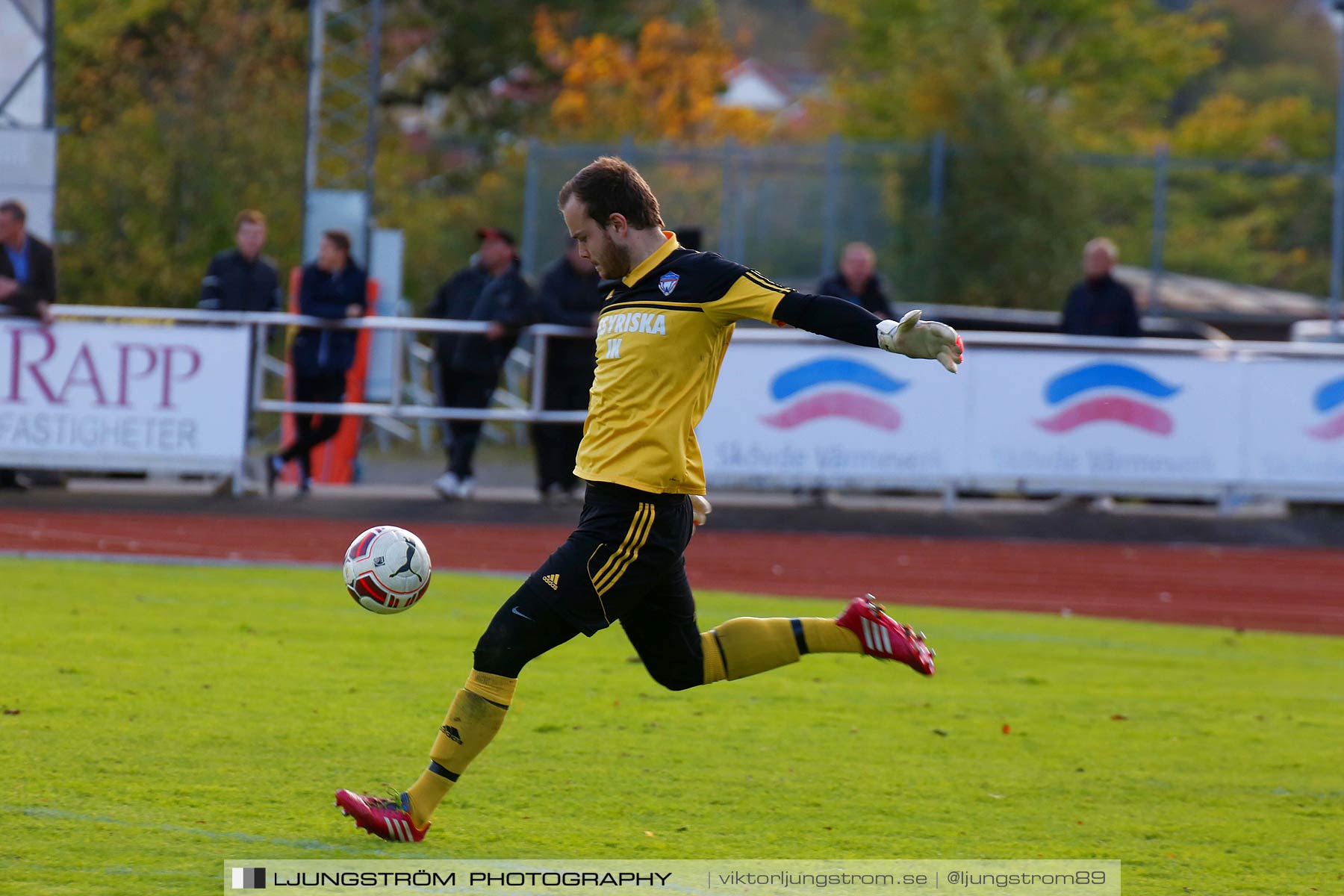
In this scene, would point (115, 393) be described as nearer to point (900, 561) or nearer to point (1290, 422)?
point (900, 561)

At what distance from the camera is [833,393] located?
15.7 meters

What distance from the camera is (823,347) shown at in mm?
15578

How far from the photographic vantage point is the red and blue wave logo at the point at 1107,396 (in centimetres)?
1589

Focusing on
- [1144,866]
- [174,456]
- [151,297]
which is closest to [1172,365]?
[174,456]

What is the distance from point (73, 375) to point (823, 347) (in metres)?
6.43

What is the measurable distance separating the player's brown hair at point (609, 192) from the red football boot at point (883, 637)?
1.51 metres

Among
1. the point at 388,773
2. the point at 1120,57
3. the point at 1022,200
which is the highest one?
the point at 1120,57

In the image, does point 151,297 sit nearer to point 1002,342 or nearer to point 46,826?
point 1002,342

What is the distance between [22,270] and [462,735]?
11.1 metres

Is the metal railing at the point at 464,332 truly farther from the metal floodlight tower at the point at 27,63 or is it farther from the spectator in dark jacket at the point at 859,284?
the metal floodlight tower at the point at 27,63

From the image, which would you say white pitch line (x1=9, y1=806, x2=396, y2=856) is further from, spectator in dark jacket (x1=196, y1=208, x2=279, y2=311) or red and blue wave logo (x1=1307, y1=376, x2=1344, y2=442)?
red and blue wave logo (x1=1307, y1=376, x2=1344, y2=442)

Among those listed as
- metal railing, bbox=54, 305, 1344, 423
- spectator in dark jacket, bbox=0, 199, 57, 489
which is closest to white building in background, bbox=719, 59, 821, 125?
metal railing, bbox=54, 305, 1344, 423

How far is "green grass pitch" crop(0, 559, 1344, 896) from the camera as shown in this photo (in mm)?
5438

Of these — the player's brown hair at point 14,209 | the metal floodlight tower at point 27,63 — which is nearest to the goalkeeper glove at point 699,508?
the player's brown hair at point 14,209
